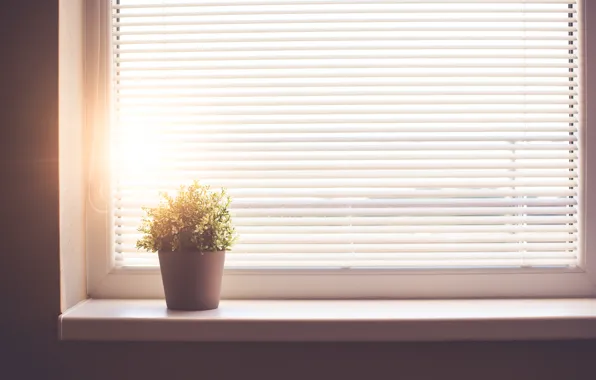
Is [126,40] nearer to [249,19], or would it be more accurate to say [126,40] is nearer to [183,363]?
[249,19]

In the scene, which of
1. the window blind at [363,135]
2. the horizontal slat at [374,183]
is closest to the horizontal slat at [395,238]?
the window blind at [363,135]

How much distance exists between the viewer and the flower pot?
136 cm

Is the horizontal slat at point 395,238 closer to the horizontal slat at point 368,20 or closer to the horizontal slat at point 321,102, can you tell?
the horizontal slat at point 321,102

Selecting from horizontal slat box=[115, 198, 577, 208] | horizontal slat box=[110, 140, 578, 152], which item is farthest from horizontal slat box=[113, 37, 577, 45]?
horizontal slat box=[115, 198, 577, 208]

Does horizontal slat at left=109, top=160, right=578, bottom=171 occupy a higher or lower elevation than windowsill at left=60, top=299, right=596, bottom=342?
higher

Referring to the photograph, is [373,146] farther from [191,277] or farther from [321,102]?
[191,277]

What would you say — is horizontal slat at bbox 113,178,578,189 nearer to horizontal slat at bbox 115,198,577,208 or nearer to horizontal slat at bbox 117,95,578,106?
horizontal slat at bbox 115,198,577,208

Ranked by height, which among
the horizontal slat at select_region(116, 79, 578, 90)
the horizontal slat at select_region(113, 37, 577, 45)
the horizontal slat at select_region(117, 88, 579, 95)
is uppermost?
the horizontal slat at select_region(113, 37, 577, 45)

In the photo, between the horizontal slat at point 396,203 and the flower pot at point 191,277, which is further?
the horizontal slat at point 396,203

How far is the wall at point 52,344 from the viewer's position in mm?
1374

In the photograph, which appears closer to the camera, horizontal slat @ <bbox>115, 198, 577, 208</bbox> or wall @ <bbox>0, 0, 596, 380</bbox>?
wall @ <bbox>0, 0, 596, 380</bbox>

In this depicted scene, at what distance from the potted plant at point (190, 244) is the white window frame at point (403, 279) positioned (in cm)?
16

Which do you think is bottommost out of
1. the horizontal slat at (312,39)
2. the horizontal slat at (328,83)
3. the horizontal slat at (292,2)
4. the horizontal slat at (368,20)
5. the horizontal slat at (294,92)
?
the horizontal slat at (294,92)

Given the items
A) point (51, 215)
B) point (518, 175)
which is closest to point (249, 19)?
point (51, 215)
